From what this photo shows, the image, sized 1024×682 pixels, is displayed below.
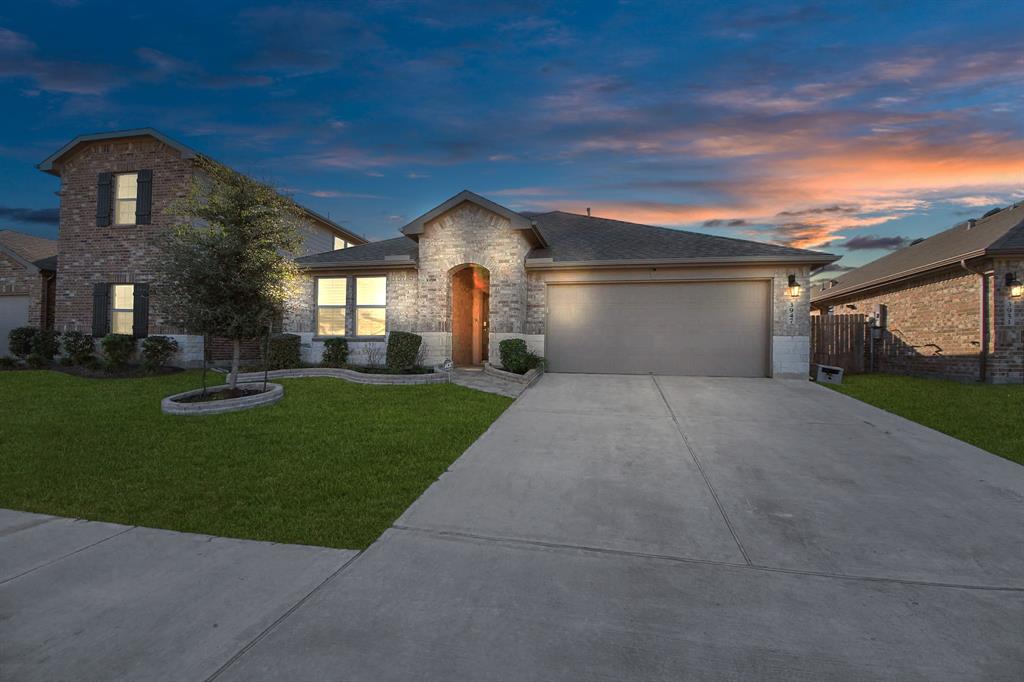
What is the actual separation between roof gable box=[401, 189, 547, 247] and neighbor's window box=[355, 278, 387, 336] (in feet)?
7.00

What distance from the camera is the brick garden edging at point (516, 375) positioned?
35.1ft

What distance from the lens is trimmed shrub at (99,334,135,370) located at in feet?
41.1

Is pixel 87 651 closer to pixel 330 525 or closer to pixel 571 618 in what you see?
pixel 330 525

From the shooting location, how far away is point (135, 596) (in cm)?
265

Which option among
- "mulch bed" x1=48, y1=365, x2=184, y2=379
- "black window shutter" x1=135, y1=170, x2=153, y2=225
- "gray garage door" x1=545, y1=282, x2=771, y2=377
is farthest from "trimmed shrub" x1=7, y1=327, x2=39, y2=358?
"gray garage door" x1=545, y1=282, x2=771, y2=377

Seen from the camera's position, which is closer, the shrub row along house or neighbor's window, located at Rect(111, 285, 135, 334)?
the shrub row along house

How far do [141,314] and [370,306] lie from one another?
7.26 m

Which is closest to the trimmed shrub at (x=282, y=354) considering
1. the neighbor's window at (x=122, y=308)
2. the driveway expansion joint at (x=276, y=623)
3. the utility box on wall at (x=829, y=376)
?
the neighbor's window at (x=122, y=308)

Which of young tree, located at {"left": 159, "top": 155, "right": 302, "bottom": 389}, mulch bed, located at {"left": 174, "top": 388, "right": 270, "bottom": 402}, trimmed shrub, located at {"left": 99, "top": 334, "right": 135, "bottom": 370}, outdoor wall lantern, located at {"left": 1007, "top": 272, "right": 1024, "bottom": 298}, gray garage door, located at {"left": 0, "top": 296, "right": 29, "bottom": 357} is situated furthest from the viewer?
gray garage door, located at {"left": 0, "top": 296, "right": 29, "bottom": 357}

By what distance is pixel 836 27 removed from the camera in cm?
905

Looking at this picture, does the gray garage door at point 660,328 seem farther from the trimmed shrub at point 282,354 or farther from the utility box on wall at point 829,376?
the trimmed shrub at point 282,354

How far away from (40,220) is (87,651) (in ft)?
200

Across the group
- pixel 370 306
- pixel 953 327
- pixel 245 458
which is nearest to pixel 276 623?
pixel 245 458

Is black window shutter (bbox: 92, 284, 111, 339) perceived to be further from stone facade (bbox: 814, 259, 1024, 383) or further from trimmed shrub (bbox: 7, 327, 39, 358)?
stone facade (bbox: 814, 259, 1024, 383)
